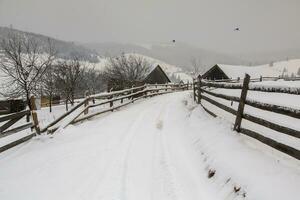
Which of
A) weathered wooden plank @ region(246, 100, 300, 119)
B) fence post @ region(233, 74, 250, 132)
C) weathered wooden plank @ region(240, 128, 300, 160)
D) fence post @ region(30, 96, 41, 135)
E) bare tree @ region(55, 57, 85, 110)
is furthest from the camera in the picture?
bare tree @ region(55, 57, 85, 110)

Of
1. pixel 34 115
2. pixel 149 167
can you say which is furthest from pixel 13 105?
pixel 149 167

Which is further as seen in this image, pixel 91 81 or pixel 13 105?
pixel 91 81

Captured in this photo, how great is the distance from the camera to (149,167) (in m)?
6.23

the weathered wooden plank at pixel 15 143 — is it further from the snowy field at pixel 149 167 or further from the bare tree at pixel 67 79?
the bare tree at pixel 67 79

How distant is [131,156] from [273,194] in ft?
11.8

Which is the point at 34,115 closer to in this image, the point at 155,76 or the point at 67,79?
the point at 67,79

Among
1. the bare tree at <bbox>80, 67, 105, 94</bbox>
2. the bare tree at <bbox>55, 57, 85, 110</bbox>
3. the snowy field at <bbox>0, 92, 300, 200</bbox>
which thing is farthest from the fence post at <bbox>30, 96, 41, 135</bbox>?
the bare tree at <bbox>80, 67, 105, 94</bbox>

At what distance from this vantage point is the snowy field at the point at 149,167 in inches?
187

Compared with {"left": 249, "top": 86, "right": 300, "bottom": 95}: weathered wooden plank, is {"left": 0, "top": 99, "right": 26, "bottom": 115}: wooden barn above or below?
below

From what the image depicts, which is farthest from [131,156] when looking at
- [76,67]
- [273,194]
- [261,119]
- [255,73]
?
[255,73]

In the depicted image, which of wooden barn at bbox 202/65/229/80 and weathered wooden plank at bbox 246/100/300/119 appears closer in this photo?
weathered wooden plank at bbox 246/100/300/119

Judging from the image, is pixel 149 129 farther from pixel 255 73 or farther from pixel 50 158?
pixel 255 73

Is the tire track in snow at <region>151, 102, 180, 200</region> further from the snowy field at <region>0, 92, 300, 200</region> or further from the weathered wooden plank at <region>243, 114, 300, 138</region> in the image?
the weathered wooden plank at <region>243, 114, 300, 138</region>

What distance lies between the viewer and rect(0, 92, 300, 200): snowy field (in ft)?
15.6
